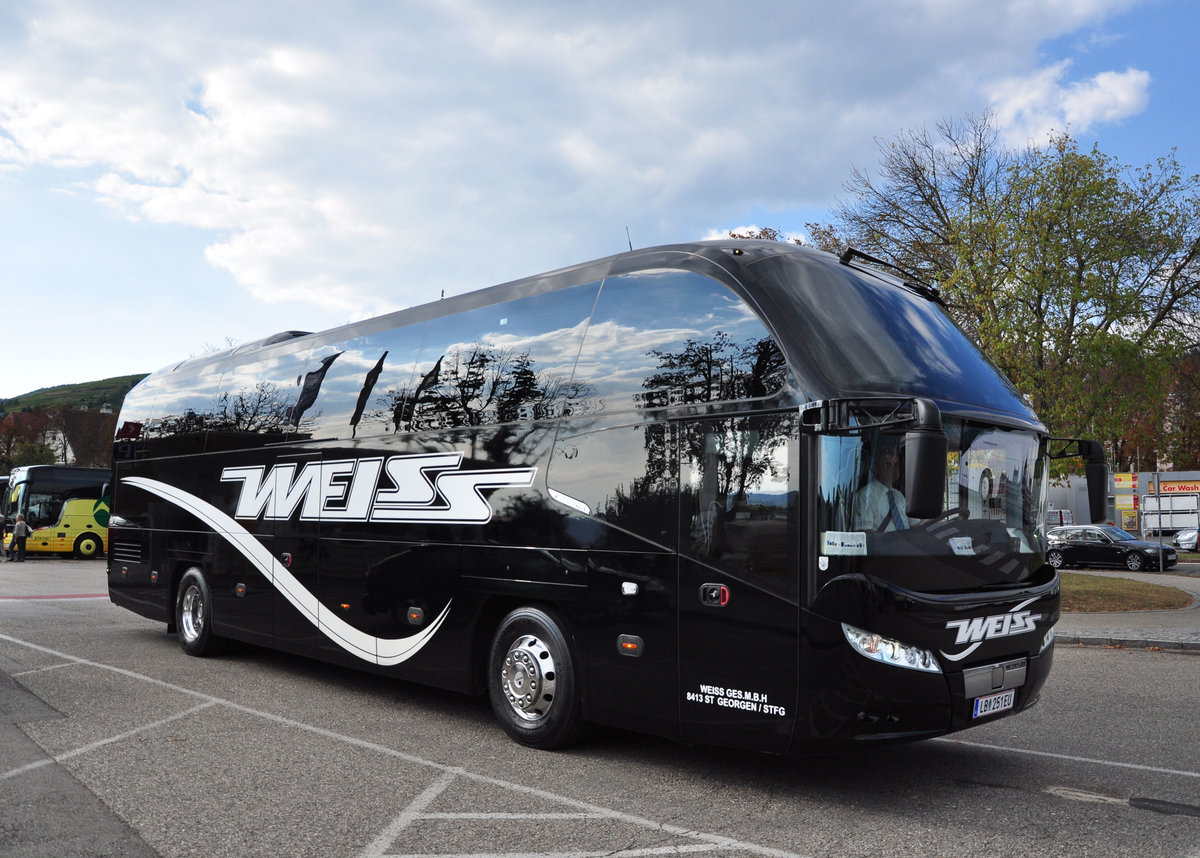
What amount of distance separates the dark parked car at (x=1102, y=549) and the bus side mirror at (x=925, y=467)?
1129 inches

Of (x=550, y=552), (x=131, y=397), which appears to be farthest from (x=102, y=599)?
(x=550, y=552)

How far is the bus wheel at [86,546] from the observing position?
37.4 metres

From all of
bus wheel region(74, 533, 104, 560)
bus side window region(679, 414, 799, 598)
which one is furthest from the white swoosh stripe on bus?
bus wheel region(74, 533, 104, 560)

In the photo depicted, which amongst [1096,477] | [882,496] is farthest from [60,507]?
[882,496]

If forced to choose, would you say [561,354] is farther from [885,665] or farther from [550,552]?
[885,665]

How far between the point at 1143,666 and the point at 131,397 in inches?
511

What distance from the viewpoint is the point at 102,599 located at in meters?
19.2

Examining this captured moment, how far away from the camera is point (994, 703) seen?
5.77m

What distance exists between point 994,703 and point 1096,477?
208 cm

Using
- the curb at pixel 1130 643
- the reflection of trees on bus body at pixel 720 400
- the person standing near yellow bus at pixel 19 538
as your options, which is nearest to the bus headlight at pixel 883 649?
the reflection of trees on bus body at pixel 720 400

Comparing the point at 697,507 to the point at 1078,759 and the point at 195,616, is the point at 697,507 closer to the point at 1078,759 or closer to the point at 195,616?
the point at 1078,759

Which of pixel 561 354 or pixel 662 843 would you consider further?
pixel 561 354

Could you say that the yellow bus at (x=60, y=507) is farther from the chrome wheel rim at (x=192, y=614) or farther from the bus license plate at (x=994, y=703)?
the bus license plate at (x=994, y=703)

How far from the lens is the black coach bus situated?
212 inches
